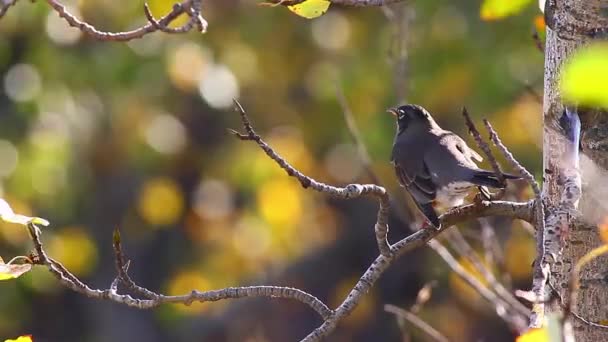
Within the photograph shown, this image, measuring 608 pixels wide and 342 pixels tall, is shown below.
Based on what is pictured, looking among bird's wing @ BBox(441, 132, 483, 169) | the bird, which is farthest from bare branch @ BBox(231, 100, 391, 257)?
bird's wing @ BBox(441, 132, 483, 169)

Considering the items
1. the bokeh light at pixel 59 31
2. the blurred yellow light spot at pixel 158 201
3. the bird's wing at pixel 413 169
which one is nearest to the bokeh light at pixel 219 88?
the bokeh light at pixel 59 31

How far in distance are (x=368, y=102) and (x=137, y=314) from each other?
288cm

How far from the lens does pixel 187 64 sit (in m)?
7.78

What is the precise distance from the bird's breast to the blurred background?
290cm

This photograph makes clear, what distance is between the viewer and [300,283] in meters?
8.59

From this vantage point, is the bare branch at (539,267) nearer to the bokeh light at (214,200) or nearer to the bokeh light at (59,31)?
the bokeh light at (59,31)

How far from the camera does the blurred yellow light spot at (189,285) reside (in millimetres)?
8625

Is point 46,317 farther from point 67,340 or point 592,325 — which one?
point 592,325

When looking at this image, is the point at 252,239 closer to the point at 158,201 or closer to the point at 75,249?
the point at 158,201

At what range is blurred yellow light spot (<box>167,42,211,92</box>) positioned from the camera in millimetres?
7711

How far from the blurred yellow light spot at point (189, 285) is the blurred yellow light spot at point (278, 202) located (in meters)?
0.75

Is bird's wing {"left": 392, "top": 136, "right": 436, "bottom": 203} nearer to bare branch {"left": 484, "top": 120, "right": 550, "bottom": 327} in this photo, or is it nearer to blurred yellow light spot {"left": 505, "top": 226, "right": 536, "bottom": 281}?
bare branch {"left": 484, "top": 120, "right": 550, "bottom": 327}

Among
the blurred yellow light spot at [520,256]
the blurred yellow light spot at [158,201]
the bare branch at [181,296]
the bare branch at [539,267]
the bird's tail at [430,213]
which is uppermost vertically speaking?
the bare branch at [539,267]

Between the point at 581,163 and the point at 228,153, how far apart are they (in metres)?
6.84
